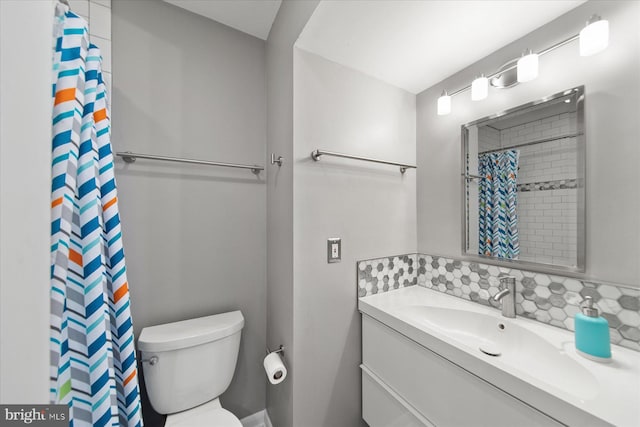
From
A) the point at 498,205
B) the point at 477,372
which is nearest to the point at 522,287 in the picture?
the point at 498,205

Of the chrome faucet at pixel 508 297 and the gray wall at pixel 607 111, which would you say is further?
the chrome faucet at pixel 508 297

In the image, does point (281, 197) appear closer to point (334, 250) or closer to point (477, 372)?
point (334, 250)

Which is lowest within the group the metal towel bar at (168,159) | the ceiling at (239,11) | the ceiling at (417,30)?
the metal towel bar at (168,159)

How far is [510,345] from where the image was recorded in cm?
99

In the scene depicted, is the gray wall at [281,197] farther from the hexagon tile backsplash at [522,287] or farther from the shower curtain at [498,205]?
the shower curtain at [498,205]

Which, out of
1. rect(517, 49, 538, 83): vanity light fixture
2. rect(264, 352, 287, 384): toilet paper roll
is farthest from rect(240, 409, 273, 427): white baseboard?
rect(517, 49, 538, 83): vanity light fixture

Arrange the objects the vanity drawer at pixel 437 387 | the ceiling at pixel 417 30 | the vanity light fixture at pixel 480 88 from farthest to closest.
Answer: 1. the vanity light fixture at pixel 480 88
2. the ceiling at pixel 417 30
3. the vanity drawer at pixel 437 387

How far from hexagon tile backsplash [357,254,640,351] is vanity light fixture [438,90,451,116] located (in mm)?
854

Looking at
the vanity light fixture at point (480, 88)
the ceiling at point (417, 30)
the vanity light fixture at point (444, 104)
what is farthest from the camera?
the vanity light fixture at point (444, 104)

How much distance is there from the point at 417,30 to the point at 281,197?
1.00 metres

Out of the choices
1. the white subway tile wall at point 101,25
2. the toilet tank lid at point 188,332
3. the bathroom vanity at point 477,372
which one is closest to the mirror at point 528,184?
the bathroom vanity at point 477,372

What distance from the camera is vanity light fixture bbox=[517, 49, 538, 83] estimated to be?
3.16 feet

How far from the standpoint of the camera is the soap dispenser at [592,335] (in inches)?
29.0

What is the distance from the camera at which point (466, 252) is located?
130 centimetres
